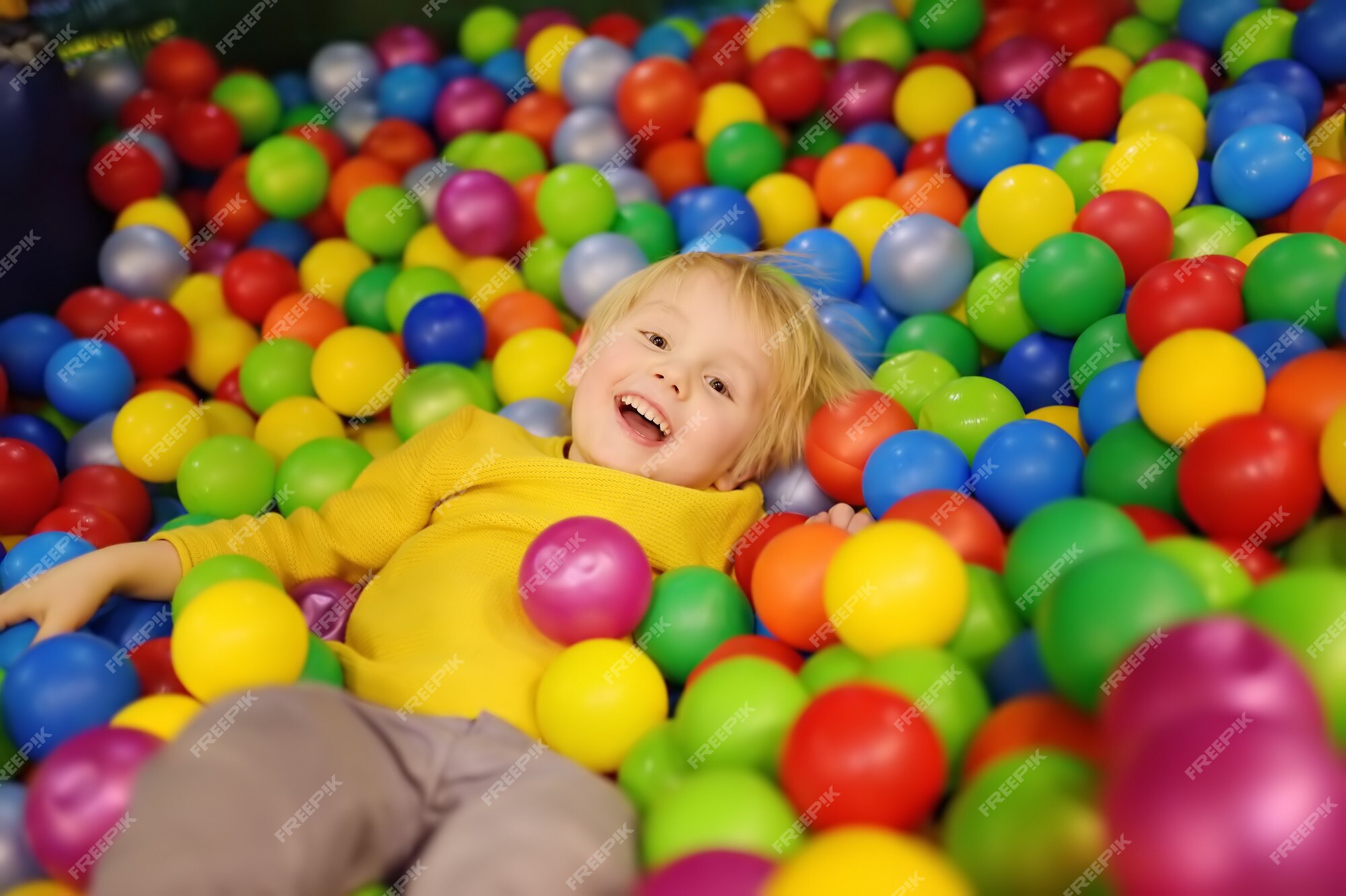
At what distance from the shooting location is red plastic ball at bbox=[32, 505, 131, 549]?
1706mm

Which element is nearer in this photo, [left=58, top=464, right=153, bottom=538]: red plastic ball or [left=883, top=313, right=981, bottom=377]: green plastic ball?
[left=58, top=464, right=153, bottom=538]: red plastic ball

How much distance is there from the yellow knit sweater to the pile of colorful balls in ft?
0.24

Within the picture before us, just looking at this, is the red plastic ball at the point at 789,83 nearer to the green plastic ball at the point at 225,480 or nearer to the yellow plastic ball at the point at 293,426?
the yellow plastic ball at the point at 293,426

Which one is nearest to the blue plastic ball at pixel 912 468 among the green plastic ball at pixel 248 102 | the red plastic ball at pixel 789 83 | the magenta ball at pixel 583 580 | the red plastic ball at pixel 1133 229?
the magenta ball at pixel 583 580

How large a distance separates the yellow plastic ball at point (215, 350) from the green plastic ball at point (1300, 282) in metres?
1.80

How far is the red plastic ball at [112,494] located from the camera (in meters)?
1.83

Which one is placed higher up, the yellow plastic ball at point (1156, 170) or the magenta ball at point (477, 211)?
the yellow plastic ball at point (1156, 170)

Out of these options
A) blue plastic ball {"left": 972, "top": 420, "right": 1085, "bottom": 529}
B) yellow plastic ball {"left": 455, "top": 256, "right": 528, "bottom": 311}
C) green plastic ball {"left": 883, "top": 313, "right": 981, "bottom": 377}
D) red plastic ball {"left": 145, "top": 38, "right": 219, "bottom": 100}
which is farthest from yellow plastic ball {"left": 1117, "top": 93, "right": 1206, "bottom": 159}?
red plastic ball {"left": 145, "top": 38, "right": 219, "bottom": 100}

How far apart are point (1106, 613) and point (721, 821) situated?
0.38m

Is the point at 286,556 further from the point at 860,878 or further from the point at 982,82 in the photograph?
the point at 982,82

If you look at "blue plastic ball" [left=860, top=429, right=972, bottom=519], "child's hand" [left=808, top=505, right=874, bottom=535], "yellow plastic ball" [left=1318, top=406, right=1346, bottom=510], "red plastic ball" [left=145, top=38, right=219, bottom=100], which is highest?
"red plastic ball" [left=145, top=38, right=219, bottom=100]

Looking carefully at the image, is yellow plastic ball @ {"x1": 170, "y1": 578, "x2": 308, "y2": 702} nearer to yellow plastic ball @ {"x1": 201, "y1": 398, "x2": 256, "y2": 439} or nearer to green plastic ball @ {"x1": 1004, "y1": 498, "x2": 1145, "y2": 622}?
green plastic ball @ {"x1": 1004, "y1": 498, "x2": 1145, "y2": 622}

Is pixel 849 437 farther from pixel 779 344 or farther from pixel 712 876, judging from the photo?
pixel 712 876

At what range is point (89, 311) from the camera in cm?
218
